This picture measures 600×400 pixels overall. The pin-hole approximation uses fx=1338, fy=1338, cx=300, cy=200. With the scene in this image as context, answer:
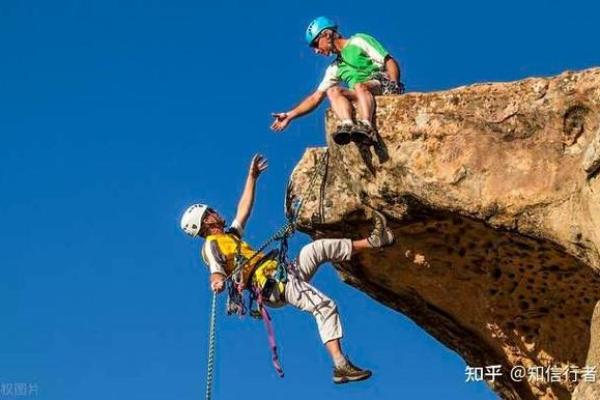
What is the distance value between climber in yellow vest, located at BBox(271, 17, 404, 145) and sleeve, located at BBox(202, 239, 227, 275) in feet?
4.80

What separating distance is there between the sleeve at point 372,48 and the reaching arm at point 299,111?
0.67 m

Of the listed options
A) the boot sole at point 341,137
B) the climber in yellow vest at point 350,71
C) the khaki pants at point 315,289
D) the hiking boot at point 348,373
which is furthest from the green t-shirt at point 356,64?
Answer: the hiking boot at point 348,373

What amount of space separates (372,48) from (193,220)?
2783 mm

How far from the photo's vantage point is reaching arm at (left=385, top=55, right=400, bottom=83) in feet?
48.5

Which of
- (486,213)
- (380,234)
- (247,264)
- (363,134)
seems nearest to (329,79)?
(363,134)

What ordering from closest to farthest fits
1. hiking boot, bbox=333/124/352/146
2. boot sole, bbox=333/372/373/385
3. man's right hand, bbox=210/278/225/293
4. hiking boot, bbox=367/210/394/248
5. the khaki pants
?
boot sole, bbox=333/372/373/385 → hiking boot, bbox=333/124/352/146 → the khaki pants → man's right hand, bbox=210/278/225/293 → hiking boot, bbox=367/210/394/248

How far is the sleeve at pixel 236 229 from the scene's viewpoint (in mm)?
15203

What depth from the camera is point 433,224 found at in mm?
14844

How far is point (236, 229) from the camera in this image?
50.0 ft

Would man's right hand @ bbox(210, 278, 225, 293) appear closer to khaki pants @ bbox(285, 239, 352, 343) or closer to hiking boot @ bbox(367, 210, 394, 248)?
khaki pants @ bbox(285, 239, 352, 343)

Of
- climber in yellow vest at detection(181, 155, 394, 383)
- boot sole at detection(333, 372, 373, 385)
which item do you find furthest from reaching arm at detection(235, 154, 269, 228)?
boot sole at detection(333, 372, 373, 385)

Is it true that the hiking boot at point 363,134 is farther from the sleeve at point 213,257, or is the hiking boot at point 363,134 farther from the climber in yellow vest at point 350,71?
the sleeve at point 213,257

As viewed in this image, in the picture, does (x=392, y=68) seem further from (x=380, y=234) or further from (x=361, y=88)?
(x=380, y=234)

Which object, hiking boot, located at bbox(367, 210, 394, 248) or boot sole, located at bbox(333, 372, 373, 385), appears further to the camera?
hiking boot, located at bbox(367, 210, 394, 248)
